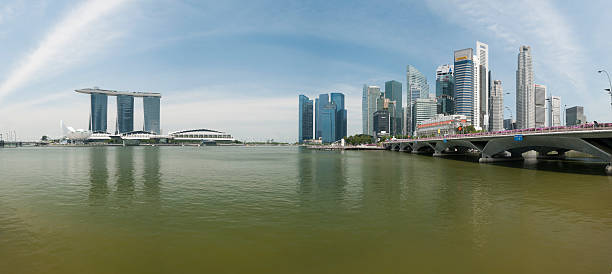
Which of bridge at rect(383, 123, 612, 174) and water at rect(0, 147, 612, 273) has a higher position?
bridge at rect(383, 123, 612, 174)

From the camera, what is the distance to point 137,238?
1270cm

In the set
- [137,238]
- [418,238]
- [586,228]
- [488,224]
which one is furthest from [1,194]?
[586,228]

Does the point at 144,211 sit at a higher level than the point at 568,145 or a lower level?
lower

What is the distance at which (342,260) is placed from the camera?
32.9ft

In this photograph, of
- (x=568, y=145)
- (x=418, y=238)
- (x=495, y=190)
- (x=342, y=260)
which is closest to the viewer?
(x=342, y=260)

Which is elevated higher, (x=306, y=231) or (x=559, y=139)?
(x=559, y=139)

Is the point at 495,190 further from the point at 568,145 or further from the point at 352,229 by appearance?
the point at 568,145

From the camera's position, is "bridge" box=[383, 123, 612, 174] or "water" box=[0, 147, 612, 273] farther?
"bridge" box=[383, 123, 612, 174]

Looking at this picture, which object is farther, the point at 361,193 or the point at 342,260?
the point at 361,193

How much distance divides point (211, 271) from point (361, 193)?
16.9m

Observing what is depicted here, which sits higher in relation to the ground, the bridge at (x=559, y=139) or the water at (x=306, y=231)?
the bridge at (x=559, y=139)

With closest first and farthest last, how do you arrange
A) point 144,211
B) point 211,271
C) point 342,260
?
point 211,271 < point 342,260 < point 144,211

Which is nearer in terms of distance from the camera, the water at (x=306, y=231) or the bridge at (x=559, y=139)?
the water at (x=306, y=231)

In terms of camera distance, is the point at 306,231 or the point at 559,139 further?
the point at 559,139
